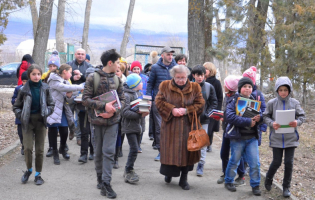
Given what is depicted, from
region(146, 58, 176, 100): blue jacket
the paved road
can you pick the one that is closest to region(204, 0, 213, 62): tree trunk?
region(146, 58, 176, 100): blue jacket

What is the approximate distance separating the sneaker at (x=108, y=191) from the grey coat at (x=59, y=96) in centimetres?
218

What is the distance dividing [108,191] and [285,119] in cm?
275

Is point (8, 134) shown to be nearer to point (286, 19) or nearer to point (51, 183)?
point (51, 183)

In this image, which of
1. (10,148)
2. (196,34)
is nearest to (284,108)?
(10,148)

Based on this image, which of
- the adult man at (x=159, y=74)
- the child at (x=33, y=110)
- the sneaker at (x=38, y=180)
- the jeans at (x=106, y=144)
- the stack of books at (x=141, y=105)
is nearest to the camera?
the jeans at (x=106, y=144)

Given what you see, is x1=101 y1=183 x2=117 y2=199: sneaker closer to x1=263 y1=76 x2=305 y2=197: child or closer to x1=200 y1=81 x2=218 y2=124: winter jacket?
x1=200 y1=81 x2=218 y2=124: winter jacket

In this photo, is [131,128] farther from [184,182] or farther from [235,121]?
[235,121]

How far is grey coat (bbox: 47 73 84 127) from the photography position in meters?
7.40

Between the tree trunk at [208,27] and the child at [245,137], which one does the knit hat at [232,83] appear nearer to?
the child at [245,137]

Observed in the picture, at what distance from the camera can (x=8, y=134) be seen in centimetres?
1055

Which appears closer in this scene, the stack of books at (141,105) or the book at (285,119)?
the book at (285,119)

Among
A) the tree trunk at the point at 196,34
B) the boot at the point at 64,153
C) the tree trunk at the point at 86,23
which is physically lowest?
the boot at the point at 64,153

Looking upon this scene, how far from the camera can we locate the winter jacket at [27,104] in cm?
597

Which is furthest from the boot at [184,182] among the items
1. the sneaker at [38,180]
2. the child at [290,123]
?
the sneaker at [38,180]
